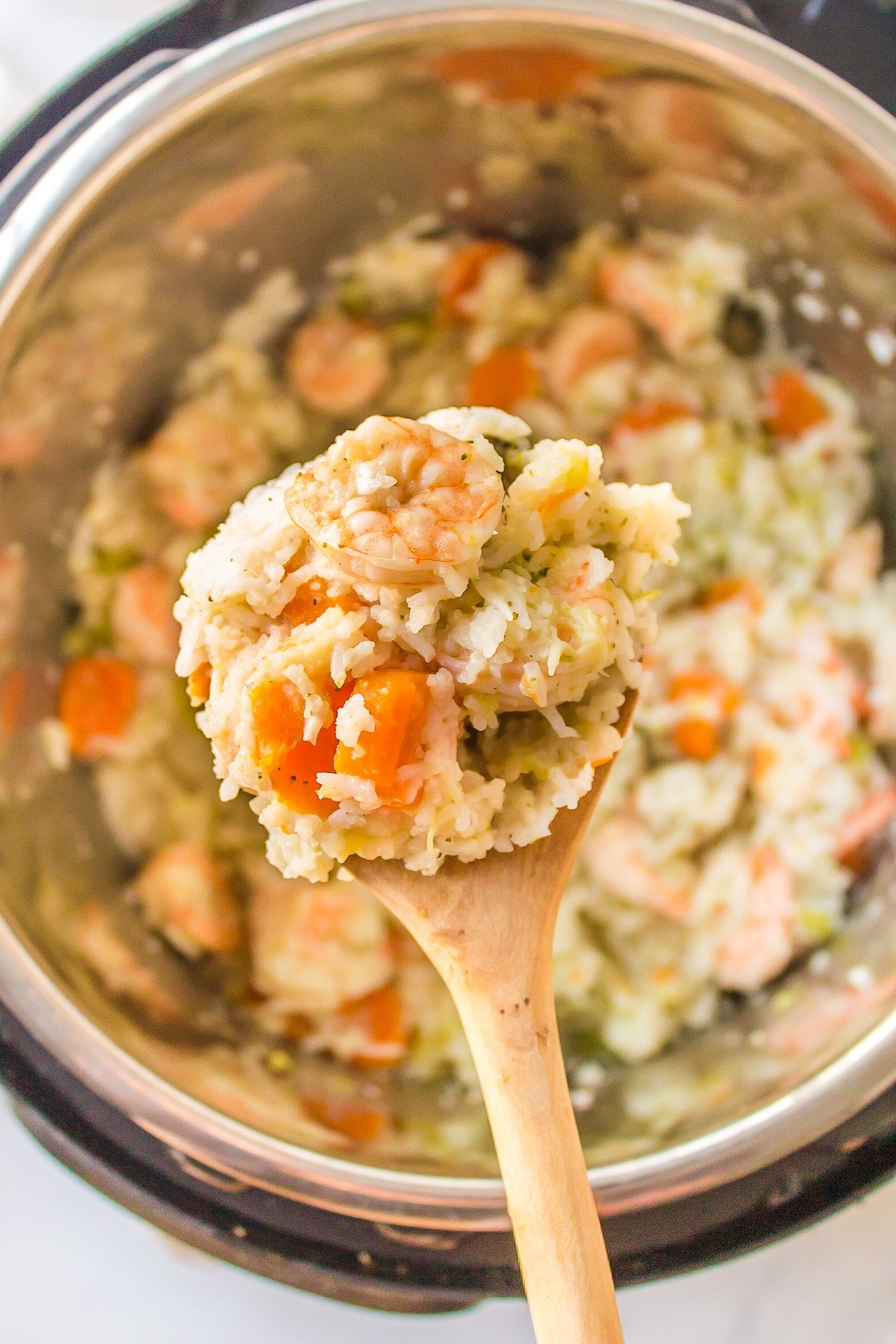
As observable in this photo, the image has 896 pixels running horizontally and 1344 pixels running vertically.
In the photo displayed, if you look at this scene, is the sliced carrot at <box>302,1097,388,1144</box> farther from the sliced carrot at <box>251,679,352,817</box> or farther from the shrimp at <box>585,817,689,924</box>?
the sliced carrot at <box>251,679,352,817</box>

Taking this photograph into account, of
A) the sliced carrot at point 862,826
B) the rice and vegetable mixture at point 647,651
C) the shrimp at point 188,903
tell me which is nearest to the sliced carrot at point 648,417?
the rice and vegetable mixture at point 647,651

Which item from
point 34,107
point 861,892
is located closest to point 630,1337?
point 861,892

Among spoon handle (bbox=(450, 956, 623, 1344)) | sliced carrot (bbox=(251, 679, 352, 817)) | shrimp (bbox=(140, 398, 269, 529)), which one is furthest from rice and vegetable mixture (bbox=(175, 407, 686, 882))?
shrimp (bbox=(140, 398, 269, 529))

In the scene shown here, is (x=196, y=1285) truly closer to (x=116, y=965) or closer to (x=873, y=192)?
(x=116, y=965)

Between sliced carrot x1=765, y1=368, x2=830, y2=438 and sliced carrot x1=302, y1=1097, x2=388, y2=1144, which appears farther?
sliced carrot x1=765, y1=368, x2=830, y2=438

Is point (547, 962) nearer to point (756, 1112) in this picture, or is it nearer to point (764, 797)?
point (756, 1112)

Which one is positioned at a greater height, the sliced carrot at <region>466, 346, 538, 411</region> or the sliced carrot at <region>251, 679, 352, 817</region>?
the sliced carrot at <region>466, 346, 538, 411</region>
